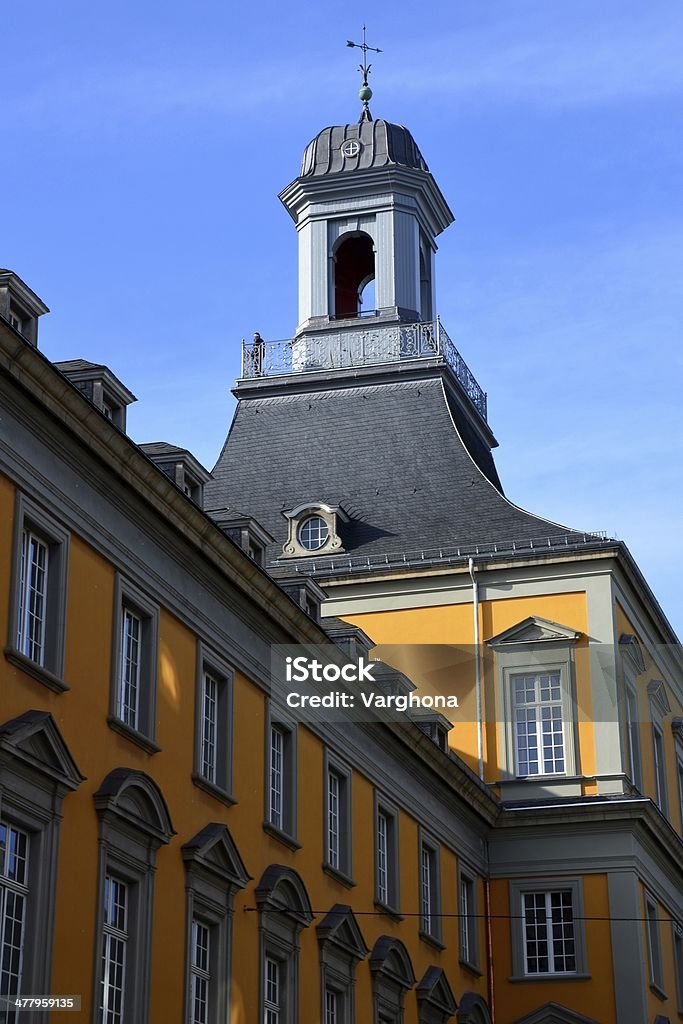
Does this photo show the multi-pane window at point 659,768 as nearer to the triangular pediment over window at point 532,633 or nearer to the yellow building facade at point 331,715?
the yellow building facade at point 331,715

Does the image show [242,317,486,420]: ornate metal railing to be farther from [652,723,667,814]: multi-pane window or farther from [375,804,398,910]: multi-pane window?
[375,804,398,910]: multi-pane window

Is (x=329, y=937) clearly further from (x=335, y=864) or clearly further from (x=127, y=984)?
(x=127, y=984)

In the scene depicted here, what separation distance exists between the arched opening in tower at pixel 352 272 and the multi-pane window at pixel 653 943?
18.1 meters

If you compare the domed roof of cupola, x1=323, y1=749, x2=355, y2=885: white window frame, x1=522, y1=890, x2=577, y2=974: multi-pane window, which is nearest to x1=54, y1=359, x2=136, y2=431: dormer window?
x1=323, y1=749, x2=355, y2=885: white window frame

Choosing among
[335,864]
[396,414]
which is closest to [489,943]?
[335,864]

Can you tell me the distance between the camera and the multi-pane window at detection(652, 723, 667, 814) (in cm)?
4159

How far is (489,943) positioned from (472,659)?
588 centimetres

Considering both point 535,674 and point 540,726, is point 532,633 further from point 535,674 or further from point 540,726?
point 540,726

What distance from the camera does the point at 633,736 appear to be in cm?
3938

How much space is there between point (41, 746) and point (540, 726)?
20662 millimetres

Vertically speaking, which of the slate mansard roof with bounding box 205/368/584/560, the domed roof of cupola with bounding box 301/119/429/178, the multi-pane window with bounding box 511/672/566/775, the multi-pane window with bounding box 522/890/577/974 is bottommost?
the multi-pane window with bounding box 522/890/577/974

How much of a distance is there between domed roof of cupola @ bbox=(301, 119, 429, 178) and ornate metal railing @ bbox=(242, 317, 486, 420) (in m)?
4.79

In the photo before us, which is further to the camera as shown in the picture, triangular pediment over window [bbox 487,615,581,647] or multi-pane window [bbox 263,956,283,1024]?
triangular pediment over window [bbox 487,615,581,647]

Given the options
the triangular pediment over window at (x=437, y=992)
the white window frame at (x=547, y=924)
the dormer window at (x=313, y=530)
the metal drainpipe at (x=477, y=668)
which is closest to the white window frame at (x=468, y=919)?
the white window frame at (x=547, y=924)
